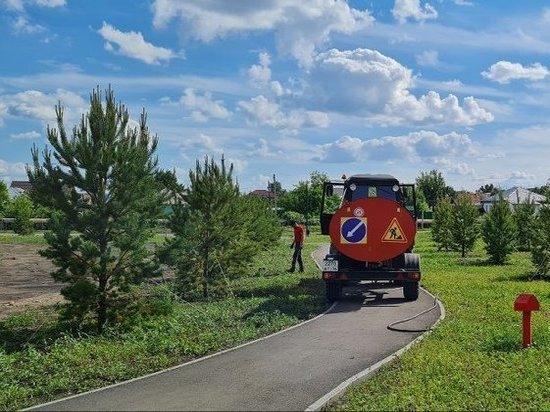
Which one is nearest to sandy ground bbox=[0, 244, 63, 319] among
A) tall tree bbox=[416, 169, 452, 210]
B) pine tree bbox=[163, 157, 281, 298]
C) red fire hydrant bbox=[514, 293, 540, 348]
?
pine tree bbox=[163, 157, 281, 298]

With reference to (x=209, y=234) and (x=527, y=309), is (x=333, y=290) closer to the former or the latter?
(x=209, y=234)

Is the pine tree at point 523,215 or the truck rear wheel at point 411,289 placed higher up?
the pine tree at point 523,215

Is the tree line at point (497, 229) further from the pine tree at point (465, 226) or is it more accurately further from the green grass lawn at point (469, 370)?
the green grass lawn at point (469, 370)

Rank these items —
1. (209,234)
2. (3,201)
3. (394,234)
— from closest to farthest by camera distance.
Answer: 1. (394,234)
2. (209,234)
3. (3,201)

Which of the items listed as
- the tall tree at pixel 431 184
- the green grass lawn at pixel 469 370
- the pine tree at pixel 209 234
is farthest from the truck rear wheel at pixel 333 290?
the tall tree at pixel 431 184

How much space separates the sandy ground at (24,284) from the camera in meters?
16.9

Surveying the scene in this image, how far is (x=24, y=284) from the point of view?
22359 mm

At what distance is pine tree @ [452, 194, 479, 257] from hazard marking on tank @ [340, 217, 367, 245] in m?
17.8

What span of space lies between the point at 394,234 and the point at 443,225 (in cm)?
2276

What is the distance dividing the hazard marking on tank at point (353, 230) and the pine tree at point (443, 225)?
19090mm

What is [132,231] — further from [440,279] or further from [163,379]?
[440,279]

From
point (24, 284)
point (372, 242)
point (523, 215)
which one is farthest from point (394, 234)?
point (523, 215)

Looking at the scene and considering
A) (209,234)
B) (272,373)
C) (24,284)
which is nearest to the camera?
(272,373)

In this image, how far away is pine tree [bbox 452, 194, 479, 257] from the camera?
30.2m
